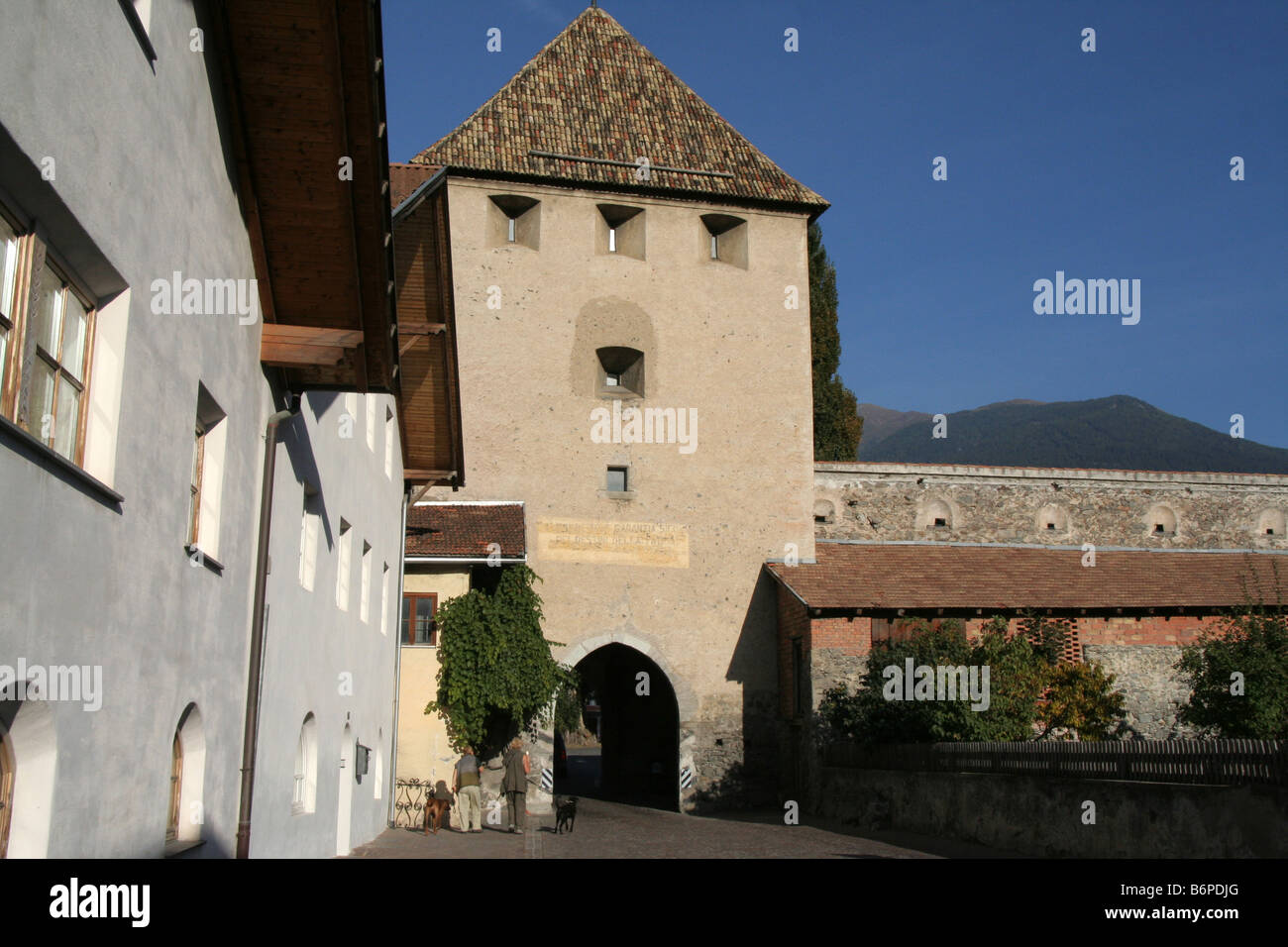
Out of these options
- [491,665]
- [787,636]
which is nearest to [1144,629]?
[787,636]

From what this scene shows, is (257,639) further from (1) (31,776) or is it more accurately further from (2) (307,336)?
(1) (31,776)

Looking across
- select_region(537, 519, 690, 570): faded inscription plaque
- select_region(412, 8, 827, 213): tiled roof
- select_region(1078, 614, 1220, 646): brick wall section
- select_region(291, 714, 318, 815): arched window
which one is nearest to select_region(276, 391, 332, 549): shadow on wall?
select_region(291, 714, 318, 815): arched window

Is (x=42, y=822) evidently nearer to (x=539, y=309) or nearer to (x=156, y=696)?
(x=156, y=696)

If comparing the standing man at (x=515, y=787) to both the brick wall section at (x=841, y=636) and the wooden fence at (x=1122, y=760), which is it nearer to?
the wooden fence at (x=1122, y=760)

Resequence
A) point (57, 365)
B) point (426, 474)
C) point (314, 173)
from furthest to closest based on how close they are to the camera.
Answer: point (426, 474) → point (314, 173) → point (57, 365)

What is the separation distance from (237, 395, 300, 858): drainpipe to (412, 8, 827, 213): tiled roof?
59.7 ft

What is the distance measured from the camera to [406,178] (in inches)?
576

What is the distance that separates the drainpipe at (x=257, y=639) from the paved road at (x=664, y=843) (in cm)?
574

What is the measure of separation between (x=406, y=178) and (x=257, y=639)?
Answer: 7.02 meters

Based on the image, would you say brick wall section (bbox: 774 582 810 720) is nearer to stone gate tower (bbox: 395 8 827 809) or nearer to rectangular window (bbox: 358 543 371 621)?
stone gate tower (bbox: 395 8 827 809)

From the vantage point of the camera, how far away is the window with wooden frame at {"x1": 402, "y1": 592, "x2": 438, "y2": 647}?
73.2ft

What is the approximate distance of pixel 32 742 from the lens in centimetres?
531
